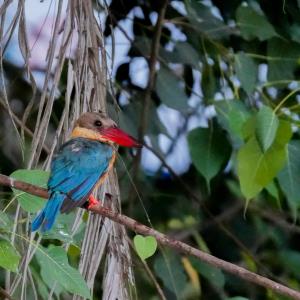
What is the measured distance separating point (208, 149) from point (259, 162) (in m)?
0.51

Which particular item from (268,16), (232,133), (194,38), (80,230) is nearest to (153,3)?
(194,38)

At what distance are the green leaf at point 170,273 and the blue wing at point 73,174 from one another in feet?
2.27

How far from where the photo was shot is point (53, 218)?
2664 mm

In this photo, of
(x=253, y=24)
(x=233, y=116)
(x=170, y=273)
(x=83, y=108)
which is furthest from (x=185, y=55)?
(x=83, y=108)

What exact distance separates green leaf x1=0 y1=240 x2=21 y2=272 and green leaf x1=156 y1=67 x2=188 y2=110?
165 cm

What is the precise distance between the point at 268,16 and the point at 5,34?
1438mm

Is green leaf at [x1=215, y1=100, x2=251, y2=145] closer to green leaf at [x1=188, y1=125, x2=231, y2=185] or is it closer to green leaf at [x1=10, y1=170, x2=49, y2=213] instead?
green leaf at [x1=188, y1=125, x2=231, y2=185]

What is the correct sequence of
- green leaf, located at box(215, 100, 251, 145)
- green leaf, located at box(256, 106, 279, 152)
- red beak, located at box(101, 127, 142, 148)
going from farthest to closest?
green leaf, located at box(215, 100, 251, 145)
red beak, located at box(101, 127, 142, 148)
green leaf, located at box(256, 106, 279, 152)

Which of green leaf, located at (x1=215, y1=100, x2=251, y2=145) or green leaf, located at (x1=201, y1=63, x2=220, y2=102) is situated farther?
green leaf, located at (x1=201, y1=63, x2=220, y2=102)

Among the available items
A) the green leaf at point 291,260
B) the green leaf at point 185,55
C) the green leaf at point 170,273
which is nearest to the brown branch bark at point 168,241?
the green leaf at point 170,273

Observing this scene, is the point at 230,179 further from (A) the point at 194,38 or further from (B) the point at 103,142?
(B) the point at 103,142

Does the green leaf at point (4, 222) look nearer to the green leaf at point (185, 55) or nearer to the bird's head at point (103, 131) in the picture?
the bird's head at point (103, 131)

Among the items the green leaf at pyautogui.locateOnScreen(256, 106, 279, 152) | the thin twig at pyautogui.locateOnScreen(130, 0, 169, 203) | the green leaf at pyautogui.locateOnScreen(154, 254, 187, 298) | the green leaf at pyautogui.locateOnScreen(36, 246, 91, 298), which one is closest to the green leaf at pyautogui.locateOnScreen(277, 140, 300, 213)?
the green leaf at pyautogui.locateOnScreen(256, 106, 279, 152)

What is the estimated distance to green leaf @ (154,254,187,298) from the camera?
3758 millimetres
